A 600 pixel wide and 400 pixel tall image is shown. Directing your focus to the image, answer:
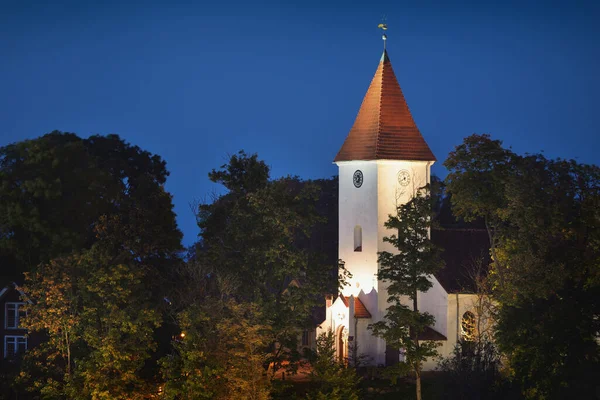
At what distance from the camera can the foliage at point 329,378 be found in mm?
48688

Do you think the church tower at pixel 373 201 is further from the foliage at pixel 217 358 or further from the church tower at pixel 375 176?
the foliage at pixel 217 358

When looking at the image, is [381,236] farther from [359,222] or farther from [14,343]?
[14,343]

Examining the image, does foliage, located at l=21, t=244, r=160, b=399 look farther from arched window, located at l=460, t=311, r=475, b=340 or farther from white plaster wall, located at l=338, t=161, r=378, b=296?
arched window, located at l=460, t=311, r=475, b=340

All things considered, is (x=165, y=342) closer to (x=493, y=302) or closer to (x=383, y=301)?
(x=383, y=301)

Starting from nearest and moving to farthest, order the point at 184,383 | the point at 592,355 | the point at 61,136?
1. the point at 592,355
2. the point at 184,383
3. the point at 61,136

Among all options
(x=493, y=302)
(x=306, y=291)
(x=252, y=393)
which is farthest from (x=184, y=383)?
(x=493, y=302)

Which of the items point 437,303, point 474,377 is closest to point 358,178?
point 437,303

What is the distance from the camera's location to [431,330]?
58781 millimetres

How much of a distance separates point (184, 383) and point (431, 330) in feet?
57.1

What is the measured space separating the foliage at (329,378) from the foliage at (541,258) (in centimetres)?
679

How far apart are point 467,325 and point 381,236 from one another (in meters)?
6.34

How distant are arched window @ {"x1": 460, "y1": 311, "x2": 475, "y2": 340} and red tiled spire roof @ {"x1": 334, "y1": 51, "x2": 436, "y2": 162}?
8388 millimetres

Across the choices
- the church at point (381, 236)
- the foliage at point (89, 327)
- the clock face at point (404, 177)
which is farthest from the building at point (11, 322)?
the clock face at point (404, 177)

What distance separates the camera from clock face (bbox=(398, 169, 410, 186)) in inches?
2373
